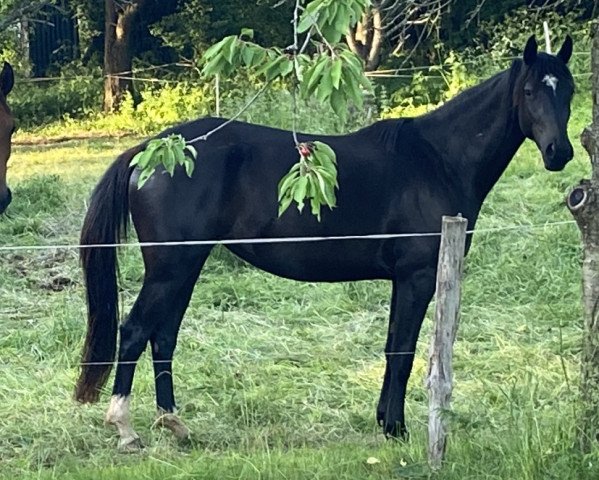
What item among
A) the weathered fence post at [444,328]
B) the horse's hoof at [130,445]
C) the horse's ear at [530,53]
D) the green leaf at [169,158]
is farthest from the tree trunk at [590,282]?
the horse's hoof at [130,445]

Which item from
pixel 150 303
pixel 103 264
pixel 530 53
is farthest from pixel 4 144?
pixel 530 53

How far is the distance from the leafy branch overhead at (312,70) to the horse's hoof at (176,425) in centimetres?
191

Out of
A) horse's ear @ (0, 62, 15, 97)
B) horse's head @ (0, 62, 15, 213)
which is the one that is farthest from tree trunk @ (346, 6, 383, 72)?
horse's head @ (0, 62, 15, 213)

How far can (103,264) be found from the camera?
487 centimetres

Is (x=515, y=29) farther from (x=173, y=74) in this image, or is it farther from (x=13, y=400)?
(x=13, y=400)

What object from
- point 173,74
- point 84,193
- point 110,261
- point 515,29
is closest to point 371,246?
point 110,261

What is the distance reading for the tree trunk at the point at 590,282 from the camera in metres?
3.59

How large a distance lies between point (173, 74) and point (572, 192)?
54.6 ft

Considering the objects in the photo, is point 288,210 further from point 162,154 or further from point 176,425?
point 162,154

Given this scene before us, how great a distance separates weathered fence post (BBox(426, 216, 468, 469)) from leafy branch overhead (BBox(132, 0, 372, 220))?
0.80 meters

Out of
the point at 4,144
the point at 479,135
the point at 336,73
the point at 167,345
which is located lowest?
the point at 167,345

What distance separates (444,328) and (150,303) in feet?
5.48

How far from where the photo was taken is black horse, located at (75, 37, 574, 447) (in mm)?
4770

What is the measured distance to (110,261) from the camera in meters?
4.88
